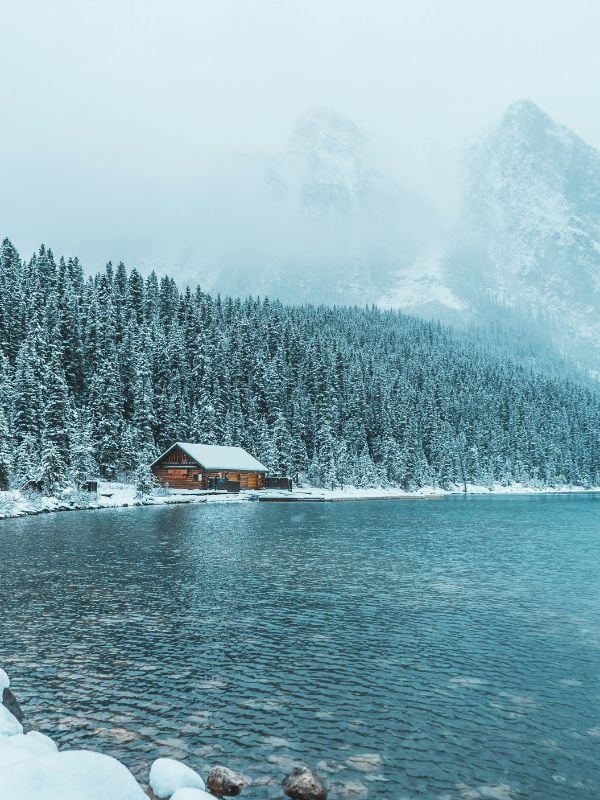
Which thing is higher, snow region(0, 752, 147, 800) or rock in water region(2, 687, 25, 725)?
snow region(0, 752, 147, 800)

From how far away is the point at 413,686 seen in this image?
15.5 meters

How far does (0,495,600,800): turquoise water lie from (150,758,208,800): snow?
1154mm

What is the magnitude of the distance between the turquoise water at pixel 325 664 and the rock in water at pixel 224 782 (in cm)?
49

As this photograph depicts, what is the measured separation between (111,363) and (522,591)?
255 ft

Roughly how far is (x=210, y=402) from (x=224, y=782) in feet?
321

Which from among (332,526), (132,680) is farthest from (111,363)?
(132,680)

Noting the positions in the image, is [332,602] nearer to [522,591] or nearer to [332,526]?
[522,591]

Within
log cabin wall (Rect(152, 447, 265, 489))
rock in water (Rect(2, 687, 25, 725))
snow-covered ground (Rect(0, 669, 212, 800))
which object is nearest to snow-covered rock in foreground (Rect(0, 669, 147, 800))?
snow-covered ground (Rect(0, 669, 212, 800))

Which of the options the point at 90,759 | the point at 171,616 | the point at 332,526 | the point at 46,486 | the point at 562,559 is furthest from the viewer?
the point at 46,486

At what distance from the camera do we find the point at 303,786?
33.8 feet

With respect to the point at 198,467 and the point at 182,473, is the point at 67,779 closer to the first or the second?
the point at 198,467

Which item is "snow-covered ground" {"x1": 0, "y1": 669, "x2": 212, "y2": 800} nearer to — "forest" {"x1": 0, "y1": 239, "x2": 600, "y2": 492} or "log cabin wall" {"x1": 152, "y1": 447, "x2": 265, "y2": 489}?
"forest" {"x1": 0, "y1": 239, "x2": 600, "y2": 492}

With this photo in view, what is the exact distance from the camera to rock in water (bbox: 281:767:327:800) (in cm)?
1023

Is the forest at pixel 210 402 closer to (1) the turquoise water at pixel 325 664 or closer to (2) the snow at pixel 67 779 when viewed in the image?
(1) the turquoise water at pixel 325 664
